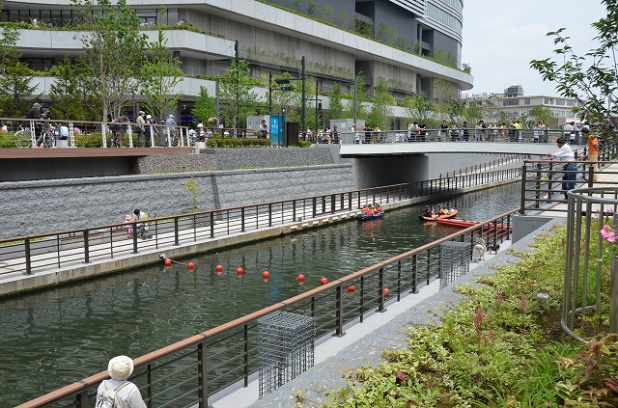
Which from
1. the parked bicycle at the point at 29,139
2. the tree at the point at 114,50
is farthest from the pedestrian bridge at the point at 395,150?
the parked bicycle at the point at 29,139

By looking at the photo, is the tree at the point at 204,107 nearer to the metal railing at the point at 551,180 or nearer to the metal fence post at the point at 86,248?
the metal fence post at the point at 86,248

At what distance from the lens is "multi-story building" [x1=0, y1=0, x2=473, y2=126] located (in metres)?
51.1

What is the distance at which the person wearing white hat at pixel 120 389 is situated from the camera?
5.12 m

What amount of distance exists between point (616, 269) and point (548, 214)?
11614 millimetres

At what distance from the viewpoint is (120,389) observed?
5.16 m

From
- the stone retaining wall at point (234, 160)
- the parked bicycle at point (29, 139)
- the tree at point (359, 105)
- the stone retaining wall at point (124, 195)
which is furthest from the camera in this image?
the tree at point (359, 105)

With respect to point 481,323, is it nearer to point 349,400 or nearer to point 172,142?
point 349,400

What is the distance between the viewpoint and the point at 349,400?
17.9ft

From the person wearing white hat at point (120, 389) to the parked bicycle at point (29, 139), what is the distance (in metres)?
20.3

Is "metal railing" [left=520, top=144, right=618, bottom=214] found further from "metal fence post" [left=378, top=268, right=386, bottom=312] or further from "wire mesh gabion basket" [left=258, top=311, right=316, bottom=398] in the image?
"wire mesh gabion basket" [left=258, top=311, right=316, bottom=398]

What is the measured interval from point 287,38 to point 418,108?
858 inches

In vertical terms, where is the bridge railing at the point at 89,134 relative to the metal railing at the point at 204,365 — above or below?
above

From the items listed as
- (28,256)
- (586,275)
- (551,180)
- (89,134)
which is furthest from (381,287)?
(89,134)

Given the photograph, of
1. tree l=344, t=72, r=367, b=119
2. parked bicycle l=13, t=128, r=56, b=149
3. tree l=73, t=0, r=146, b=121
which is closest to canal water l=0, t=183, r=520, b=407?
parked bicycle l=13, t=128, r=56, b=149
